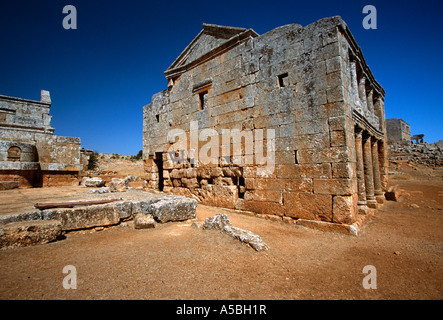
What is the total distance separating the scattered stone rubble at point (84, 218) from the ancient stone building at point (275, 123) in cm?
236

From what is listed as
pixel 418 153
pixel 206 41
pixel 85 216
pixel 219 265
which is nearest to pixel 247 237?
pixel 219 265

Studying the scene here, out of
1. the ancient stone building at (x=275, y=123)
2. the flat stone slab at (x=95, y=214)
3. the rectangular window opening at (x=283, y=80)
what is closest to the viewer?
the flat stone slab at (x=95, y=214)

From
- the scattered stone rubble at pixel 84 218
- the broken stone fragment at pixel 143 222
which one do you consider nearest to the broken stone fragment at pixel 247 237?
the scattered stone rubble at pixel 84 218

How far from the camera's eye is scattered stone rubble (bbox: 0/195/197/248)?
315 cm

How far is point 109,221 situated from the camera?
4.22 m

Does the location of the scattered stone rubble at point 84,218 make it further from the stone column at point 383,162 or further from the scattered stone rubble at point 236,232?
the stone column at point 383,162

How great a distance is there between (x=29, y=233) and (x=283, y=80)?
625cm

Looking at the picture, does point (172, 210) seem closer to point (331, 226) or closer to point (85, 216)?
point (85, 216)

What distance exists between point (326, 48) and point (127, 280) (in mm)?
6084

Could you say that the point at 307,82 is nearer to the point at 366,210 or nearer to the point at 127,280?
the point at 366,210

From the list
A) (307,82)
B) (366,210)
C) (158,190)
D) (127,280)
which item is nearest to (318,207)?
(366,210)

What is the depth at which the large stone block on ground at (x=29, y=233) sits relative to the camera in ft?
9.88

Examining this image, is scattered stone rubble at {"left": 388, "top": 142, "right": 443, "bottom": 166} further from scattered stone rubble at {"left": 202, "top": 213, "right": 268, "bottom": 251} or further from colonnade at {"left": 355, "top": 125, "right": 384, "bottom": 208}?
scattered stone rubble at {"left": 202, "top": 213, "right": 268, "bottom": 251}

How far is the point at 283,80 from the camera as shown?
581 centimetres
